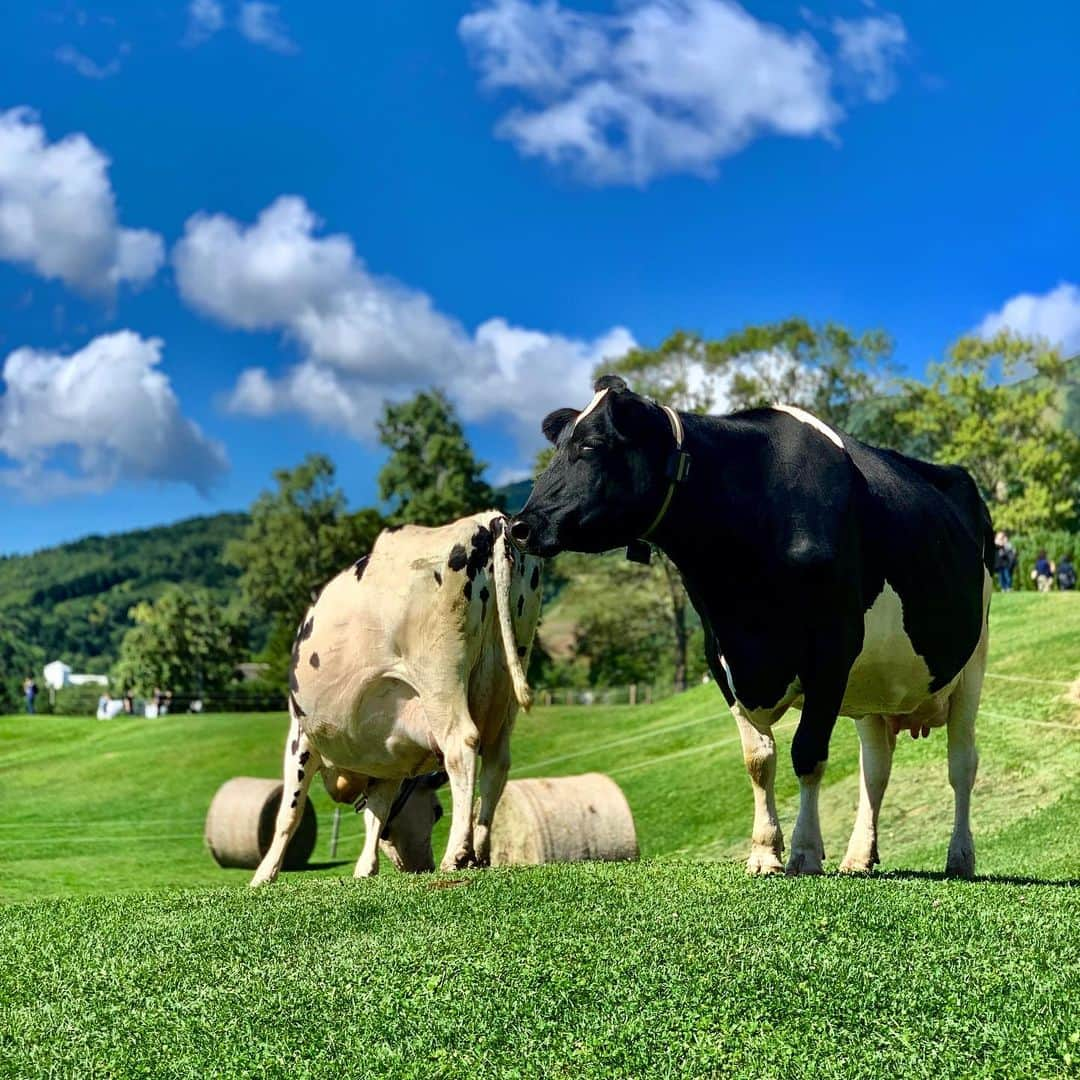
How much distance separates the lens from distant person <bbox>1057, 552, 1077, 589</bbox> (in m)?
29.5

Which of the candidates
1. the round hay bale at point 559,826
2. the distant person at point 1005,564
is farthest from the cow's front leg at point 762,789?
the distant person at point 1005,564

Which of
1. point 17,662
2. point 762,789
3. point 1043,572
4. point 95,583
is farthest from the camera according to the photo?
point 95,583

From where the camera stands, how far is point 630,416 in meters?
5.68

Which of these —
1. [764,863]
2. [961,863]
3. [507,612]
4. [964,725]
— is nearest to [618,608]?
[507,612]

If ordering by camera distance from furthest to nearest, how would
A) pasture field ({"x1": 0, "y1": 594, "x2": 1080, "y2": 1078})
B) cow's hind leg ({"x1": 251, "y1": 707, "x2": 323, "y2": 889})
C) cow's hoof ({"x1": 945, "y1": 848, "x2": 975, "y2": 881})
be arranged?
cow's hind leg ({"x1": 251, "y1": 707, "x2": 323, "y2": 889})
cow's hoof ({"x1": 945, "y1": 848, "x2": 975, "y2": 881})
pasture field ({"x1": 0, "y1": 594, "x2": 1080, "y2": 1078})

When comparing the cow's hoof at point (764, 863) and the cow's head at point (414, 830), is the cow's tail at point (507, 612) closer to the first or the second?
the cow's head at point (414, 830)

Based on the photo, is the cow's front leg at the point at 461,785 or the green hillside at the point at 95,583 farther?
the green hillside at the point at 95,583

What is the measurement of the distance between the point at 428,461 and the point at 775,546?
49458 millimetres

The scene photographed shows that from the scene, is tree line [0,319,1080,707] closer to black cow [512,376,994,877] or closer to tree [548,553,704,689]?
tree [548,553,704,689]

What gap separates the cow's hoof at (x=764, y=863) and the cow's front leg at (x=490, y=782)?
2769 mm

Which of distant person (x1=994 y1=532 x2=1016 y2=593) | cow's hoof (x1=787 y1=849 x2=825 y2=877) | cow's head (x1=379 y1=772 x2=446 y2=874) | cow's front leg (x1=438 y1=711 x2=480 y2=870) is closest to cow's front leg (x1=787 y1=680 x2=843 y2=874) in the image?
cow's hoof (x1=787 y1=849 x2=825 y2=877)

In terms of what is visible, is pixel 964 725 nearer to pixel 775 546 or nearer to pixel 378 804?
pixel 775 546

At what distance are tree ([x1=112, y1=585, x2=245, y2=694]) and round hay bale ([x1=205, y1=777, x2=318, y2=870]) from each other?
1811 inches

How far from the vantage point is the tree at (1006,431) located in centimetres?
5047
